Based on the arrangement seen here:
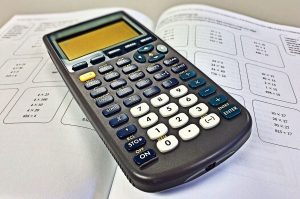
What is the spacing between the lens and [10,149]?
22 cm

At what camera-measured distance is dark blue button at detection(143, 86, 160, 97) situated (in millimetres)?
232

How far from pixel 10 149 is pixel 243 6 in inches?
12.1

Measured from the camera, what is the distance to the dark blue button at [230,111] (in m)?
0.21

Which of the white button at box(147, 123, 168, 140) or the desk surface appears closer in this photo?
the white button at box(147, 123, 168, 140)

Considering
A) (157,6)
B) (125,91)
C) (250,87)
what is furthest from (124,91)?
(157,6)

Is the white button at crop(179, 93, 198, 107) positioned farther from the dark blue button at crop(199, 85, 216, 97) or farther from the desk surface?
the desk surface

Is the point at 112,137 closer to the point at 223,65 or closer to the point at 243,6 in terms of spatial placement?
the point at 223,65

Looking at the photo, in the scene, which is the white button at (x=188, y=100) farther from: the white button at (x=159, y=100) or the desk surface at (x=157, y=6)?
the desk surface at (x=157, y=6)

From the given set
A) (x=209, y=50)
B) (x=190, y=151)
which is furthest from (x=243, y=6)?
(x=190, y=151)

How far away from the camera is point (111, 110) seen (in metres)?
0.22

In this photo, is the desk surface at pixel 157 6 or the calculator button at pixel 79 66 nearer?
the calculator button at pixel 79 66

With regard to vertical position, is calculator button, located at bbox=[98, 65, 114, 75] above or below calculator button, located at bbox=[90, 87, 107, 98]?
above

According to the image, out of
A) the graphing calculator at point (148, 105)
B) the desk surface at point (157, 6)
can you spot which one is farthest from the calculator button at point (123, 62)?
the desk surface at point (157, 6)

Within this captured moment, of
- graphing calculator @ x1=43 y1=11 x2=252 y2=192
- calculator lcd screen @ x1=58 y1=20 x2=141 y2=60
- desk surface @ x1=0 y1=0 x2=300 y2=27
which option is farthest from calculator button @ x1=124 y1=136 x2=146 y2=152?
desk surface @ x1=0 y1=0 x2=300 y2=27
